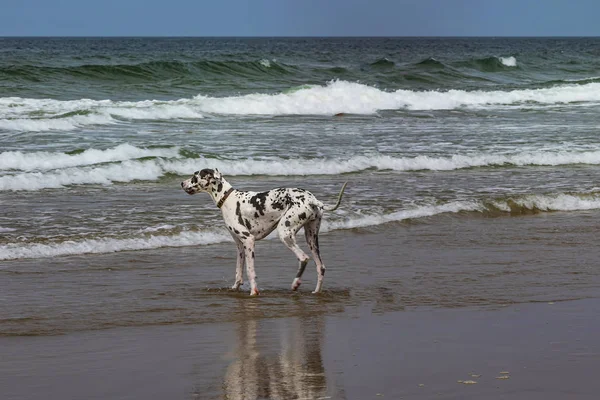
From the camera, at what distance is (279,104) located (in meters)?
30.3

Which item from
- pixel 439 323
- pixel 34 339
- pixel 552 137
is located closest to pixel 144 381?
pixel 34 339

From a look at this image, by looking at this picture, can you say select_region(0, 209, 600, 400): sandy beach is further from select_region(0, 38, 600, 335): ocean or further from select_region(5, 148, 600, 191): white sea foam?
select_region(5, 148, 600, 191): white sea foam

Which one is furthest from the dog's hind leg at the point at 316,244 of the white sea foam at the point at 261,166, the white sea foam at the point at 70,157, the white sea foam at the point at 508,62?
the white sea foam at the point at 508,62

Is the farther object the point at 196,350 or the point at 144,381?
the point at 196,350

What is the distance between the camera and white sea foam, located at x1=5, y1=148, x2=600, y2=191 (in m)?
15.7

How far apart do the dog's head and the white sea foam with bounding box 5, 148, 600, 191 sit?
6678mm

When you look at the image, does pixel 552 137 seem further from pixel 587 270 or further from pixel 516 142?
pixel 587 270

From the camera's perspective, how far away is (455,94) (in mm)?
37188

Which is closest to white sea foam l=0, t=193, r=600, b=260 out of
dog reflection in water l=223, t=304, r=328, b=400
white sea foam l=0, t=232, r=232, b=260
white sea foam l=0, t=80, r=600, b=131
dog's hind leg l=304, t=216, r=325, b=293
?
white sea foam l=0, t=232, r=232, b=260

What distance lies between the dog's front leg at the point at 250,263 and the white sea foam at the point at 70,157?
30.2ft

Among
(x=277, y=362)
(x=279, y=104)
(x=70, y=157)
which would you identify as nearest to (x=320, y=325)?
(x=277, y=362)

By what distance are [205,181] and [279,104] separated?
2140 cm

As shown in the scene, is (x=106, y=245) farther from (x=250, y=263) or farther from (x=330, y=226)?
(x=330, y=226)

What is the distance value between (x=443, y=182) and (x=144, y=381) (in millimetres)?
10785
